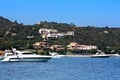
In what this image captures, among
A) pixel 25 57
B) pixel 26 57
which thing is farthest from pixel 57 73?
pixel 25 57

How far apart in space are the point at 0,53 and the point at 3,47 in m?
3.59

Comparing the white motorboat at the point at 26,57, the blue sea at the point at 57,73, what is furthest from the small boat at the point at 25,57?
the blue sea at the point at 57,73

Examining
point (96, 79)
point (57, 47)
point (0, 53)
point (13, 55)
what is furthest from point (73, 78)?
point (57, 47)

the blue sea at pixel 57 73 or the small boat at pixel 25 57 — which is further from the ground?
the small boat at pixel 25 57

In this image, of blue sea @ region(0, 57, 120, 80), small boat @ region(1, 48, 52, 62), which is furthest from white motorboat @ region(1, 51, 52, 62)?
blue sea @ region(0, 57, 120, 80)

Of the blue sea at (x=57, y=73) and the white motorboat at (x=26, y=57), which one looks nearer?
the blue sea at (x=57, y=73)

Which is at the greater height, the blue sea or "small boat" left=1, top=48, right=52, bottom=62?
"small boat" left=1, top=48, right=52, bottom=62

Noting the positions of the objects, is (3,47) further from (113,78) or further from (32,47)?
(113,78)

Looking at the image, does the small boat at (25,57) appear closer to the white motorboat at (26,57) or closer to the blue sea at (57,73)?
the white motorboat at (26,57)

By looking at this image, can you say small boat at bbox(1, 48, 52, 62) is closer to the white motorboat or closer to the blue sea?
the white motorboat

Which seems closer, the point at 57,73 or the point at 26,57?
the point at 57,73

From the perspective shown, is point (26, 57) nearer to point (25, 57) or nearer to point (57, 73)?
point (25, 57)

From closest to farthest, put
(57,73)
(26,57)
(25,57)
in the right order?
(57,73) < (26,57) < (25,57)

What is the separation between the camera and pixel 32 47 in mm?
178500
